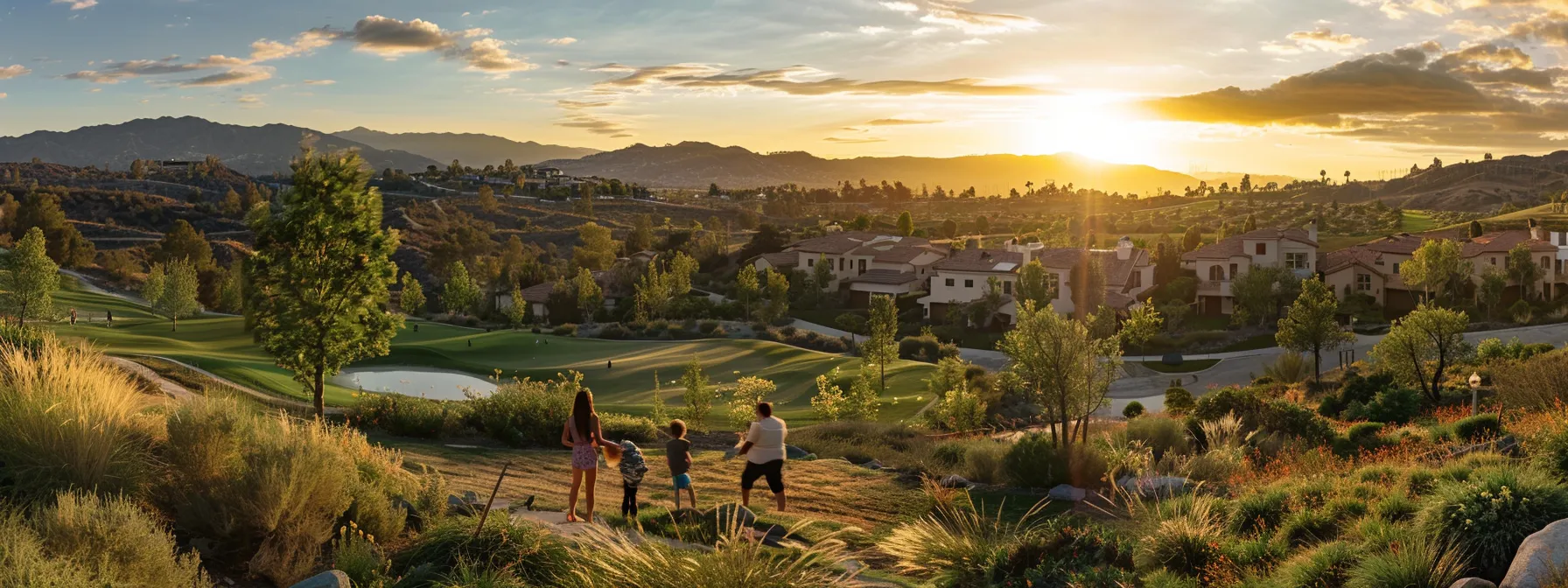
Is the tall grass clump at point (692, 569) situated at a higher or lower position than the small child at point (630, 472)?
higher

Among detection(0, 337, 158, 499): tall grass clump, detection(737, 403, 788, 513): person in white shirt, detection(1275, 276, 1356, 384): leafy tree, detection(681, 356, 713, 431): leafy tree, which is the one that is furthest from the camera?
detection(1275, 276, 1356, 384): leafy tree

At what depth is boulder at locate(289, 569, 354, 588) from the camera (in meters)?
7.12

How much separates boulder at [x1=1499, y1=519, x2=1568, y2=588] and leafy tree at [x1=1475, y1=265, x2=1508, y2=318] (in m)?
60.1

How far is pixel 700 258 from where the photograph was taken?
9269 cm

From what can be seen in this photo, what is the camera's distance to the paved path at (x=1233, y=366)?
143 ft

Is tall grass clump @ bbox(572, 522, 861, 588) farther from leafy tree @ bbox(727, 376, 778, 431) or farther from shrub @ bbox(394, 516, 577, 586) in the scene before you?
leafy tree @ bbox(727, 376, 778, 431)

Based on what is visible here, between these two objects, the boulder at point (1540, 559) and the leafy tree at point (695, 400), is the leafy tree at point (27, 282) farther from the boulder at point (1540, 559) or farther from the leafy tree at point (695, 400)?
the boulder at point (1540, 559)

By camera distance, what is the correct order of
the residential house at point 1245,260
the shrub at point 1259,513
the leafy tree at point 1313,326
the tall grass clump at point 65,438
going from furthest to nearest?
the residential house at point 1245,260, the leafy tree at point 1313,326, the shrub at point 1259,513, the tall grass clump at point 65,438

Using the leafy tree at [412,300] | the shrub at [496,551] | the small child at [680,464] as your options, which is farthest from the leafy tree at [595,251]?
the shrub at [496,551]

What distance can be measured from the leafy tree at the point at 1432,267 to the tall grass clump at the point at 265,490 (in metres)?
62.0

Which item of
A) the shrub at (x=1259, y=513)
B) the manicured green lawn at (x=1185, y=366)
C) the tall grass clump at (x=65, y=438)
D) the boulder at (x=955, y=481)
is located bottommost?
the manicured green lawn at (x=1185, y=366)

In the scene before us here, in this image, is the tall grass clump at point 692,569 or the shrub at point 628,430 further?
the shrub at point 628,430

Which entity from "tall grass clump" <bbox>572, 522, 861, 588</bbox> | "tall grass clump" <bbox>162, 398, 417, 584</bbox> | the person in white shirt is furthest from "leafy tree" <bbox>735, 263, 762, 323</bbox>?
"tall grass clump" <bbox>572, 522, 861, 588</bbox>

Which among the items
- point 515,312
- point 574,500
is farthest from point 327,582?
point 515,312
